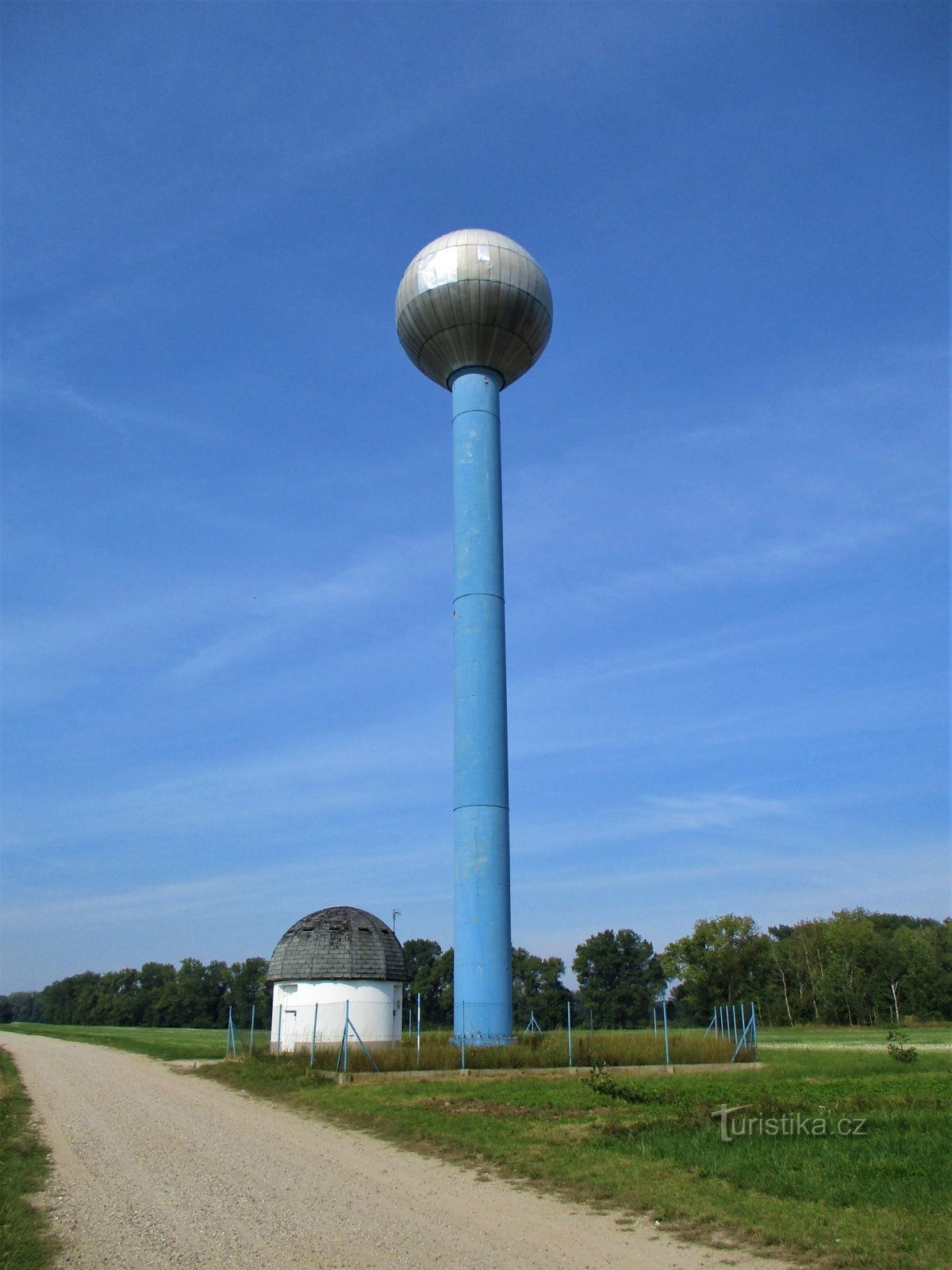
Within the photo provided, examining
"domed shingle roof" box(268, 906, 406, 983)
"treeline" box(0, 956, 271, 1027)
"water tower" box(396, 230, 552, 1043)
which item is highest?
"water tower" box(396, 230, 552, 1043)

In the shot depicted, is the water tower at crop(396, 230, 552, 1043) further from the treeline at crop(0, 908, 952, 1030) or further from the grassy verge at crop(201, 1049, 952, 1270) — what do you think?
the treeline at crop(0, 908, 952, 1030)

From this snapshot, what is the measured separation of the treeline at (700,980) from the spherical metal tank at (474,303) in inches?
1687

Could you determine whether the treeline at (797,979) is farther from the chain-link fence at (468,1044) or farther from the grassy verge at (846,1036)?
the chain-link fence at (468,1044)

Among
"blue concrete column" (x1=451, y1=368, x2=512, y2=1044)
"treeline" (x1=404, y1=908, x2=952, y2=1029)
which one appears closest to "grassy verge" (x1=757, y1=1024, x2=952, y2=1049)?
"treeline" (x1=404, y1=908, x2=952, y2=1029)

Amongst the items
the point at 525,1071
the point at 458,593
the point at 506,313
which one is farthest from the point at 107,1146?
the point at 506,313

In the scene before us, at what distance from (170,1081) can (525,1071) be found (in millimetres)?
10245

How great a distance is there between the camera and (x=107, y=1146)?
15711mm

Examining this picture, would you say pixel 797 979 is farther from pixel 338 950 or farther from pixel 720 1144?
pixel 720 1144

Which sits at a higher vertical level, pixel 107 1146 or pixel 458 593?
pixel 458 593

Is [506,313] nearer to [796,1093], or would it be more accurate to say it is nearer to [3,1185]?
[796,1093]

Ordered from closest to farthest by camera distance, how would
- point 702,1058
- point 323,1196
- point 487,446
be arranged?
1. point 323,1196
2. point 702,1058
3. point 487,446

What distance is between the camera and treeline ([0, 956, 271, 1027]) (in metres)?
106

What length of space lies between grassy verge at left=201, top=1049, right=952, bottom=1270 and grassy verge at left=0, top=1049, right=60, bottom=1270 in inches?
210

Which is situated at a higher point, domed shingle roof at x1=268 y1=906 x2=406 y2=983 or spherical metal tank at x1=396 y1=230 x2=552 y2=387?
spherical metal tank at x1=396 y1=230 x2=552 y2=387
